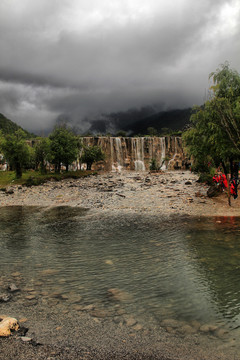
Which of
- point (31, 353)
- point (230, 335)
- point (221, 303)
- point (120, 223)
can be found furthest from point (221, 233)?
point (31, 353)

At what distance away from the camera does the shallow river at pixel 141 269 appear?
6047 millimetres

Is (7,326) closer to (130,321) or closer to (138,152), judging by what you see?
(130,321)

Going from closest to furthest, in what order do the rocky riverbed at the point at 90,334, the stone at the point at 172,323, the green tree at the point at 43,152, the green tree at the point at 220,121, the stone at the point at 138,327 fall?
the rocky riverbed at the point at 90,334 → the stone at the point at 138,327 → the stone at the point at 172,323 → the green tree at the point at 220,121 → the green tree at the point at 43,152

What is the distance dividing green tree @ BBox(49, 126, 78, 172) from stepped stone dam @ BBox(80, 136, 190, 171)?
118ft

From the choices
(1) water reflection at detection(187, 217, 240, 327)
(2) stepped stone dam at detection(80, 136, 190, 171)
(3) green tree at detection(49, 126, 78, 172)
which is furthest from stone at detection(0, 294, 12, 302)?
(2) stepped stone dam at detection(80, 136, 190, 171)

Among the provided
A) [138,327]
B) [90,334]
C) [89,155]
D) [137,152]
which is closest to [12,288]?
[90,334]

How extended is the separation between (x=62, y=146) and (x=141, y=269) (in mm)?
50862

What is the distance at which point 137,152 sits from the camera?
349 feet

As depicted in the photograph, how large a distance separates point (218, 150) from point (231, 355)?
1775 centimetres

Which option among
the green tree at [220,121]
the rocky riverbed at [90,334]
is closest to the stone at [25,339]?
the rocky riverbed at [90,334]

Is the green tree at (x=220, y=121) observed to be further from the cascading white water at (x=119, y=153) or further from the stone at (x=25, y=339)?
the cascading white water at (x=119, y=153)

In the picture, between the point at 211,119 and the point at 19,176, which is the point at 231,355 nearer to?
→ the point at 211,119

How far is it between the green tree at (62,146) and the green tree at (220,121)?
38.4 m

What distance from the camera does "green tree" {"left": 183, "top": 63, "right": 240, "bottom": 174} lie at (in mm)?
Answer: 18859
